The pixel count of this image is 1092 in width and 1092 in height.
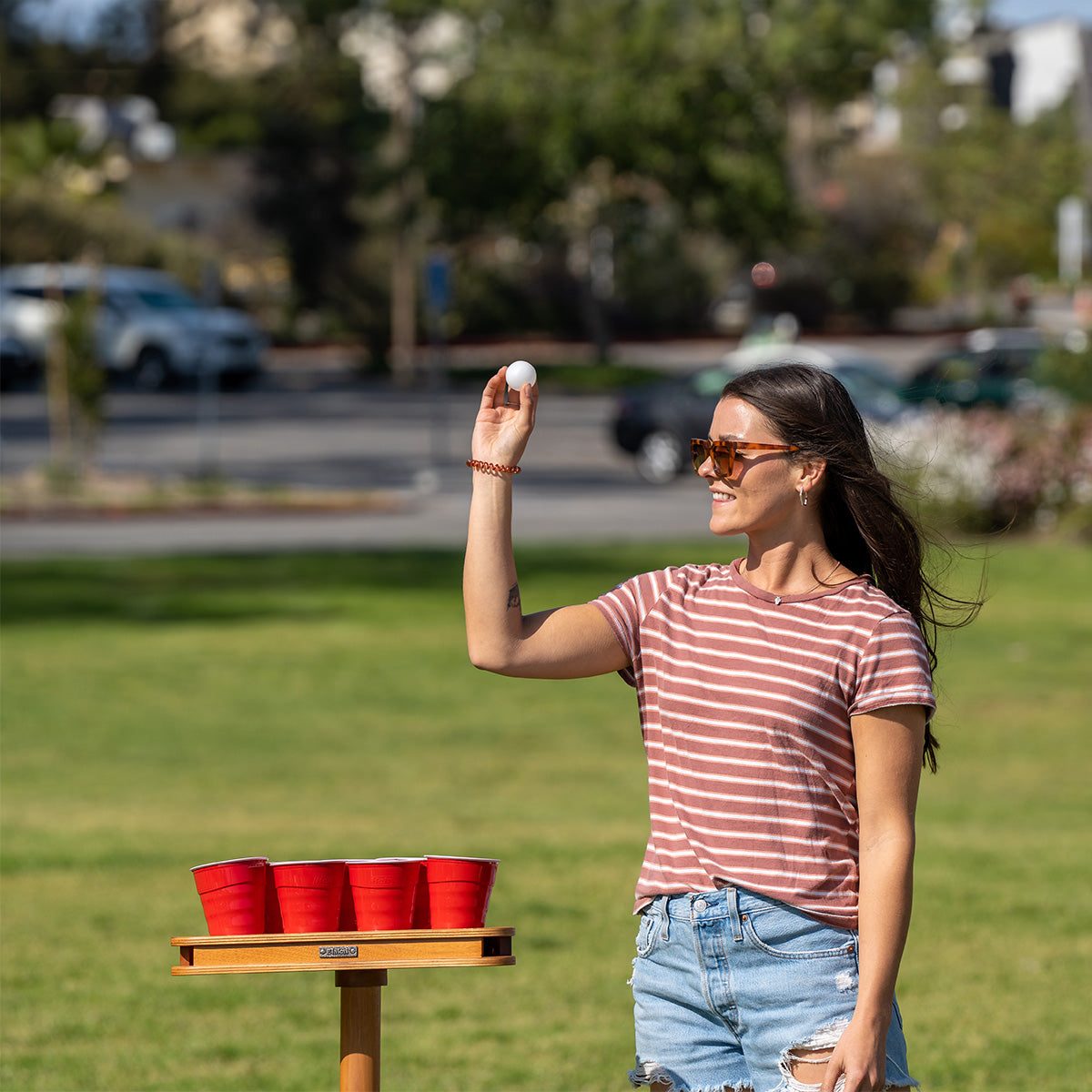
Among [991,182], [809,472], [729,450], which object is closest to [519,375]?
[729,450]

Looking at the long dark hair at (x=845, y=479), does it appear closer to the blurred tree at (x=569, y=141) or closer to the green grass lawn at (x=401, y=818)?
the green grass lawn at (x=401, y=818)

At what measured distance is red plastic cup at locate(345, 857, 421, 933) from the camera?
9.38 ft

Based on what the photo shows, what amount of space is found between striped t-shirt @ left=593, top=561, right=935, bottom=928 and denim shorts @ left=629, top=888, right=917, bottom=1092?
0.03 m

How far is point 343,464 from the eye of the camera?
2938 centimetres

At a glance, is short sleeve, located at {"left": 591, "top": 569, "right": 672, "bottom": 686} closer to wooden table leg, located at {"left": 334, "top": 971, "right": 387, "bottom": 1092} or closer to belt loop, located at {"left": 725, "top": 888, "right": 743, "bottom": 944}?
belt loop, located at {"left": 725, "top": 888, "right": 743, "bottom": 944}

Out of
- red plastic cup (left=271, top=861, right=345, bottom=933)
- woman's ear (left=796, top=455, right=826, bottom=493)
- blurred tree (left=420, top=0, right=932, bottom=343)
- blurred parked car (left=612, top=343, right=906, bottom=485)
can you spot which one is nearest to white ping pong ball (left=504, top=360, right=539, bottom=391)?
woman's ear (left=796, top=455, right=826, bottom=493)

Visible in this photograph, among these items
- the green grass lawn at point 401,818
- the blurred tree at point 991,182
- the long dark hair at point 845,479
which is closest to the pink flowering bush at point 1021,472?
the green grass lawn at point 401,818

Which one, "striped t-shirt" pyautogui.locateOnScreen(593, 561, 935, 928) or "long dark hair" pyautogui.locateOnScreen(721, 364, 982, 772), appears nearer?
"striped t-shirt" pyautogui.locateOnScreen(593, 561, 935, 928)

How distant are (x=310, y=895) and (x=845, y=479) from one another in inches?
39.2

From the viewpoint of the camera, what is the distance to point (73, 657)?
13.7m

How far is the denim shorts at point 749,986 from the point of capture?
278cm

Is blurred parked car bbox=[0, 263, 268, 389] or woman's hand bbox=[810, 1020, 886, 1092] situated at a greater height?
blurred parked car bbox=[0, 263, 268, 389]

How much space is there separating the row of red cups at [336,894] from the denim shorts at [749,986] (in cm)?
30

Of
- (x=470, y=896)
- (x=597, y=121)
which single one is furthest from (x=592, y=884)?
(x=597, y=121)
